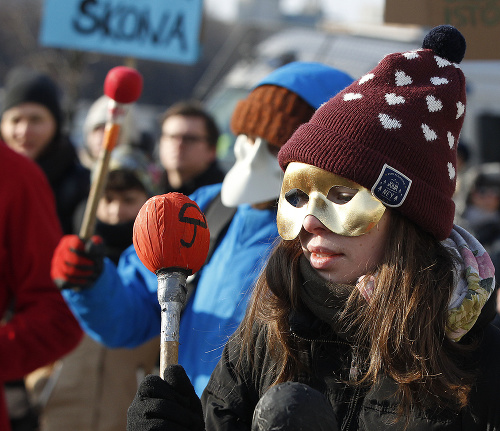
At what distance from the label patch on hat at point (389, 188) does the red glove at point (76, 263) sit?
1229 millimetres

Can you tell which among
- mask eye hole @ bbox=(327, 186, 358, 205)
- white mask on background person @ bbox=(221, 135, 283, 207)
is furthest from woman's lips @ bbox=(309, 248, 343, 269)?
white mask on background person @ bbox=(221, 135, 283, 207)

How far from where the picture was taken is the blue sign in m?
5.20

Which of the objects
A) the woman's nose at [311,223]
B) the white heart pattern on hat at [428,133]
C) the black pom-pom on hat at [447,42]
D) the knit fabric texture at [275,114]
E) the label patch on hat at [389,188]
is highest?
the black pom-pom on hat at [447,42]

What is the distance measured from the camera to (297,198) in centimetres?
183

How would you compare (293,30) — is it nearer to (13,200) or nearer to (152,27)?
(152,27)

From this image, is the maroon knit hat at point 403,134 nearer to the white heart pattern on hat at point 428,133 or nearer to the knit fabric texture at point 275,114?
the white heart pattern on hat at point 428,133

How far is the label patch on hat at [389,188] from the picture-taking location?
67.4 inches

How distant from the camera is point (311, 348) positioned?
5.80ft

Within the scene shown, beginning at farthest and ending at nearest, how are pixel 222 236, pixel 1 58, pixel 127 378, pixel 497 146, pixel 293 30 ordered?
pixel 1 58 → pixel 497 146 → pixel 293 30 → pixel 127 378 → pixel 222 236

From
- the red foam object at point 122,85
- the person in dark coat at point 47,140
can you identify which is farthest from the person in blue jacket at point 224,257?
the person in dark coat at point 47,140

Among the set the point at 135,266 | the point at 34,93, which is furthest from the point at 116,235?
the point at 135,266

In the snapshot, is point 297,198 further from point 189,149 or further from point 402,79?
point 189,149

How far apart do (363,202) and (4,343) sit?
1.50 m

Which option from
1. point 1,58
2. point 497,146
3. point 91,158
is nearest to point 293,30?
point 497,146
